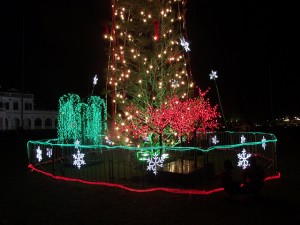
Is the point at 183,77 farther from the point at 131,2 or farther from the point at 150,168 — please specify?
the point at 150,168

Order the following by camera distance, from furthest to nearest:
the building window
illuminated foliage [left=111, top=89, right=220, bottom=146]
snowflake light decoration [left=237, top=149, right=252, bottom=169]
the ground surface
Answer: the building window
illuminated foliage [left=111, top=89, right=220, bottom=146]
snowflake light decoration [left=237, top=149, right=252, bottom=169]
the ground surface

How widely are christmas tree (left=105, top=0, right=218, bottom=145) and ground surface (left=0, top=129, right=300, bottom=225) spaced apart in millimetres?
5392

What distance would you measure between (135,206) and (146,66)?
852 cm

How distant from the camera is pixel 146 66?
15273 millimetres

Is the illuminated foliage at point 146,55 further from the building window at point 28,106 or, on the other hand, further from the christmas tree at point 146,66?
the building window at point 28,106

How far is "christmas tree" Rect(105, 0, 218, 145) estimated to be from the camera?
586 inches

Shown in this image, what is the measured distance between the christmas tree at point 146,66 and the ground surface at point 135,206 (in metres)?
5.39

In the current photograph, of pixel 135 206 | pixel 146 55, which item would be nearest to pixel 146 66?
pixel 146 55

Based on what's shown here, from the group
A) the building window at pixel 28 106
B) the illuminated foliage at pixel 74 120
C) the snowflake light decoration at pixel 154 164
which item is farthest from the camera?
the building window at pixel 28 106

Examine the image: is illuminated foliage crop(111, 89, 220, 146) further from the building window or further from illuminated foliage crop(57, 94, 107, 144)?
the building window

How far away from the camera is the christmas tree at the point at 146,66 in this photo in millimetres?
14883

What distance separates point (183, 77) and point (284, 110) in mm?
33225

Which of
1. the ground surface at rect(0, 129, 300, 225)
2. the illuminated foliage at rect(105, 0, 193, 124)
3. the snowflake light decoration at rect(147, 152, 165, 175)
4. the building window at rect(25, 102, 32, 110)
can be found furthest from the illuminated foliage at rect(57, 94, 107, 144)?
the building window at rect(25, 102, 32, 110)

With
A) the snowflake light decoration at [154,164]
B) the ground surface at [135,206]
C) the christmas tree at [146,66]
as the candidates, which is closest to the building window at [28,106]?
the christmas tree at [146,66]
